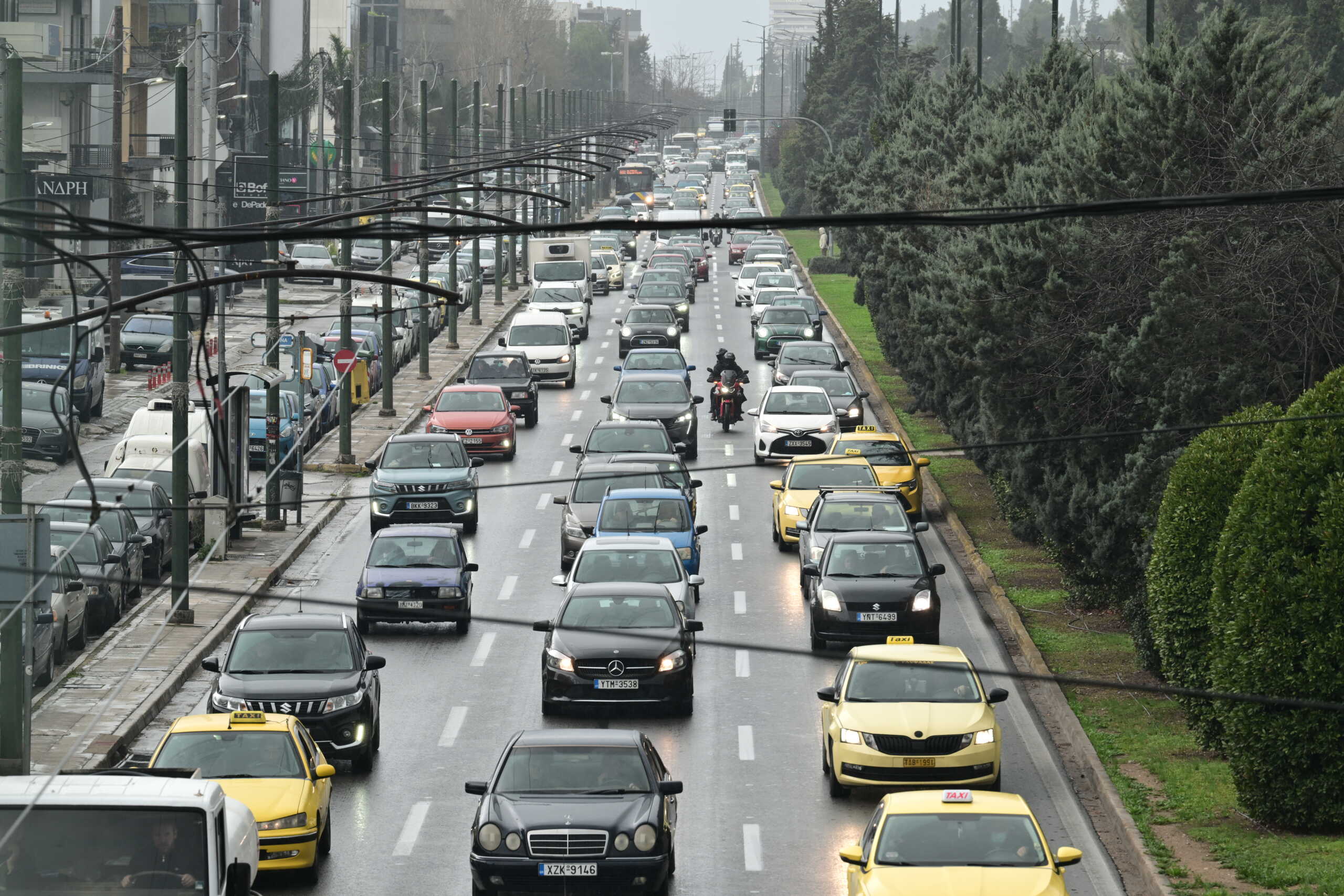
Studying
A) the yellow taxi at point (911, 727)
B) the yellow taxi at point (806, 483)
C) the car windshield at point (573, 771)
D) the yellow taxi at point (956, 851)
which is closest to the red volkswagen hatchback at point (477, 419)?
the yellow taxi at point (806, 483)

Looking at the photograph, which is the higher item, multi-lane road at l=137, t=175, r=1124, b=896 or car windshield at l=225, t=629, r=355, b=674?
car windshield at l=225, t=629, r=355, b=674

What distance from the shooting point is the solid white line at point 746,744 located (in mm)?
21234

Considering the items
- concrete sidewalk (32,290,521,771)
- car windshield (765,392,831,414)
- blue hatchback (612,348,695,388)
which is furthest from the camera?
blue hatchback (612,348,695,388)

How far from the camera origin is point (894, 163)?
51062mm

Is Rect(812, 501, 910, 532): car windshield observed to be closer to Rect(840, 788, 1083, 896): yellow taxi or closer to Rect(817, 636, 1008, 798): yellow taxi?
Rect(817, 636, 1008, 798): yellow taxi

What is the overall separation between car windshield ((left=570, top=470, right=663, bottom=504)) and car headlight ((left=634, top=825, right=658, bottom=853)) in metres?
15.6

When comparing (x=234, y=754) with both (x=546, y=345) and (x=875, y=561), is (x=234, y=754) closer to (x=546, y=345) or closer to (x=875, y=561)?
(x=875, y=561)

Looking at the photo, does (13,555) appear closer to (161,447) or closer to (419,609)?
(419,609)

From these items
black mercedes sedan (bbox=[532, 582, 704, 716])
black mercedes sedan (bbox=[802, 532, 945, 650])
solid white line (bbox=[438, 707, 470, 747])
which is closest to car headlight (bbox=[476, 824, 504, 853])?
solid white line (bbox=[438, 707, 470, 747])

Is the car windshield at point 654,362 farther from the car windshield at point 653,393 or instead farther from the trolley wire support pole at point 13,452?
the trolley wire support pole at point 13,452

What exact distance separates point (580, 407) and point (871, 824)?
34.8 metres

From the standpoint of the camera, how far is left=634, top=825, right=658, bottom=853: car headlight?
15852 mm

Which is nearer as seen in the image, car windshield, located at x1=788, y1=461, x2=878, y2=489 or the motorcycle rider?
car windshield, located at x1=788, y1=461, x2=878, y2=489

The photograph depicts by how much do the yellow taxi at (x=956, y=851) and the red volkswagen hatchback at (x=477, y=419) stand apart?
2616 centimetres
